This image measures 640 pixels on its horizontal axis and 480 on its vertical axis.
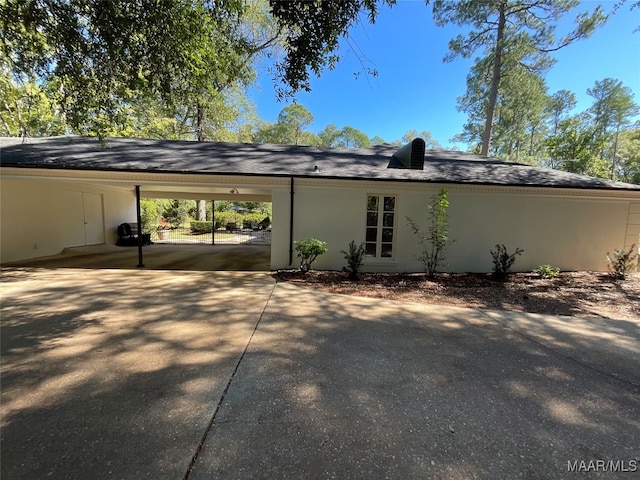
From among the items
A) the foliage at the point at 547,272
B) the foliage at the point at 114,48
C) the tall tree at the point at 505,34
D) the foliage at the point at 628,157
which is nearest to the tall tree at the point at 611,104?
the foliage at the point at 628,157

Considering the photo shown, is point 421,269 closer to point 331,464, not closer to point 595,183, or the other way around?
point 595,183

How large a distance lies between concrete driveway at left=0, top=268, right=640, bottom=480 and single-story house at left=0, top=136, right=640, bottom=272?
407cm

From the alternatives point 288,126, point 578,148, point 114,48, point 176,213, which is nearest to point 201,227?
point 176,213

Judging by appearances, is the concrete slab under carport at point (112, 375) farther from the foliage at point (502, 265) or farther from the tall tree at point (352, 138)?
the tall tree at point (352, 138)

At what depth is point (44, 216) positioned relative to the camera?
32.3 ft

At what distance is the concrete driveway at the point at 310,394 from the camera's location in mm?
1884

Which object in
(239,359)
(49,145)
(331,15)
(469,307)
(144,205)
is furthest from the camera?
(144,205)

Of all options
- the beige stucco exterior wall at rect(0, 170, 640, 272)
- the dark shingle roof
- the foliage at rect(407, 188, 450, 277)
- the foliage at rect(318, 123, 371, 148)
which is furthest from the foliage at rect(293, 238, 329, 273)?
the foliage at rect(318, 123, 371, 148)

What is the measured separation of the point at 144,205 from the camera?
51.9 feet

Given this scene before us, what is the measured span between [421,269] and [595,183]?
583 cm

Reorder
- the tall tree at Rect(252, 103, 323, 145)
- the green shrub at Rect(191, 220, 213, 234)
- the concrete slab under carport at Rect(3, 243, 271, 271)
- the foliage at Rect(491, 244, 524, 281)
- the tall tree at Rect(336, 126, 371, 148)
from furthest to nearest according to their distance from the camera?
the tall tree at Rect(336, 126, 371, 148), the tall tree at Rect(252, 103, 323, 145), the green shrub at Rect(191, 220, 213, 234), the concrete slab under carport at Rect(3, 243, 271, 271), the foliage at Rect(491, 244, 524, 281)

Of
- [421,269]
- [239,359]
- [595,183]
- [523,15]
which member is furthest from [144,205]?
[523,15]

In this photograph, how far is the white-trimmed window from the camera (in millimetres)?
8641

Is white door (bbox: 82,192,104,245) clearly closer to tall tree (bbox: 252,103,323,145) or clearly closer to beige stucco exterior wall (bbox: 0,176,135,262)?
beige stucco exterior wall (bbox: 0,176,135,262)
